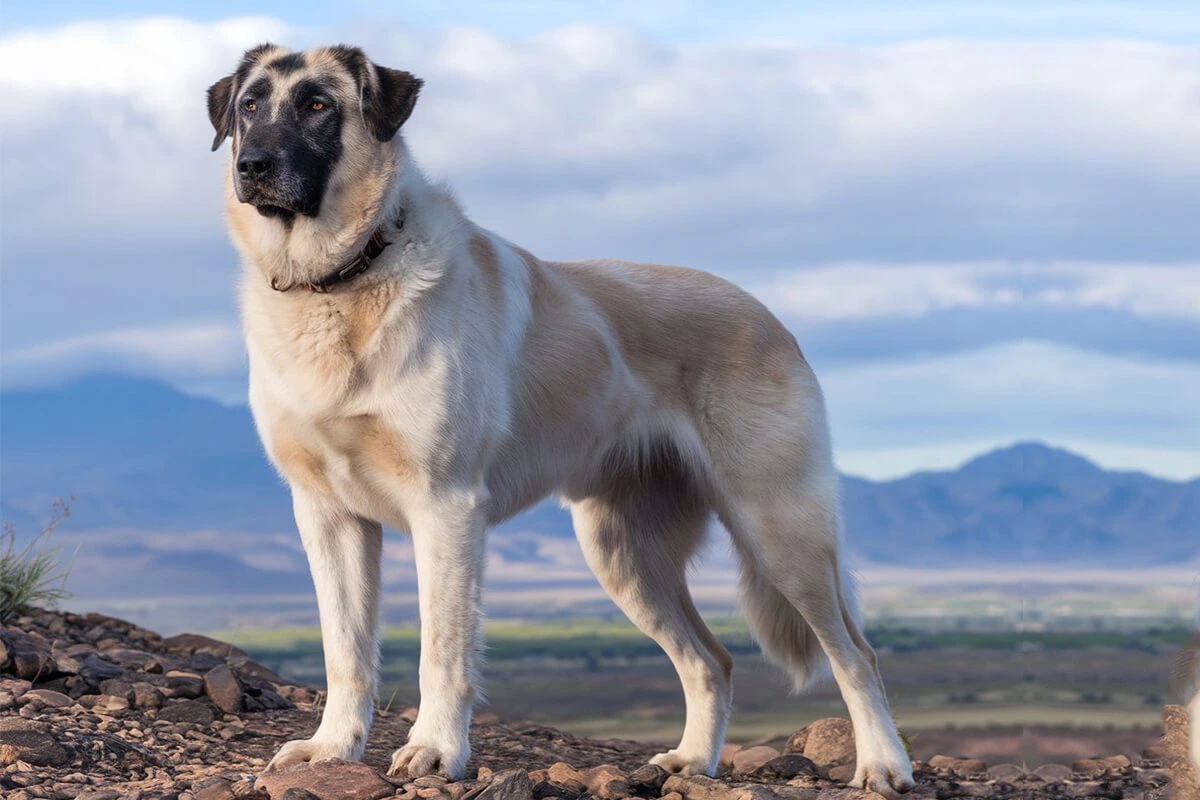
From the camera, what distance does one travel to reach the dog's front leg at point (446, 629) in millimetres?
5148

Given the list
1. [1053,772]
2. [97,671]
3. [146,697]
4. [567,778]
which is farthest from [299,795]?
[1053,772]

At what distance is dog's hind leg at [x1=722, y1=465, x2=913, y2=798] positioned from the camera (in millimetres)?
6281

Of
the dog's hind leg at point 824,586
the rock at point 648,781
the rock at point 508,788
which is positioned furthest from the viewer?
the dog's hind leg at point 824,586

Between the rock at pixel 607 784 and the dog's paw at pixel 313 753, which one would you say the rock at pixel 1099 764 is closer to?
the rock at pixel 607 784

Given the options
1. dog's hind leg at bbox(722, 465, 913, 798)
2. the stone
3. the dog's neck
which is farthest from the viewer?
dog's hind leg at bbox(722, 465, 913, 798)

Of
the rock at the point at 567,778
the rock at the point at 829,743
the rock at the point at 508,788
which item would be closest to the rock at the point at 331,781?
the rock at the point at 508,788

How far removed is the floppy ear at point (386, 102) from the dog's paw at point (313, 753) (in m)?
2.44

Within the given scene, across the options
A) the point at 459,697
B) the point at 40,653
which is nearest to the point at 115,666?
the point at 40,653

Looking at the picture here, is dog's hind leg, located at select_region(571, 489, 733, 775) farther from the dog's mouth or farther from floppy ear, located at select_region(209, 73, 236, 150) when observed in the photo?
floppy ear, located at select_region(209, 73, 236, 150)

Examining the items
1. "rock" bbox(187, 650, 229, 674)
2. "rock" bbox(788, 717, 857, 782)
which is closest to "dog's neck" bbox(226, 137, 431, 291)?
"rock" bbox(187, 650, 229, 674)

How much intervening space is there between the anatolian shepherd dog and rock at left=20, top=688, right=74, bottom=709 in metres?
1.68

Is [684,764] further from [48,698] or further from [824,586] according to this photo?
[48,698]

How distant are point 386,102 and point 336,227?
54cm

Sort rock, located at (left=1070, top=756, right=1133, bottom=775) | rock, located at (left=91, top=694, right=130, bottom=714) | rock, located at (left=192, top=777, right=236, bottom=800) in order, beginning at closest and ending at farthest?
1. rock, located at (left=192, top=777, right=236, bottom=800)
2. rock, located at (left=91, top=694, right=130, bottom=714)
3. rock, located at (left=1070, top=756, right=1133, bottom=775)
